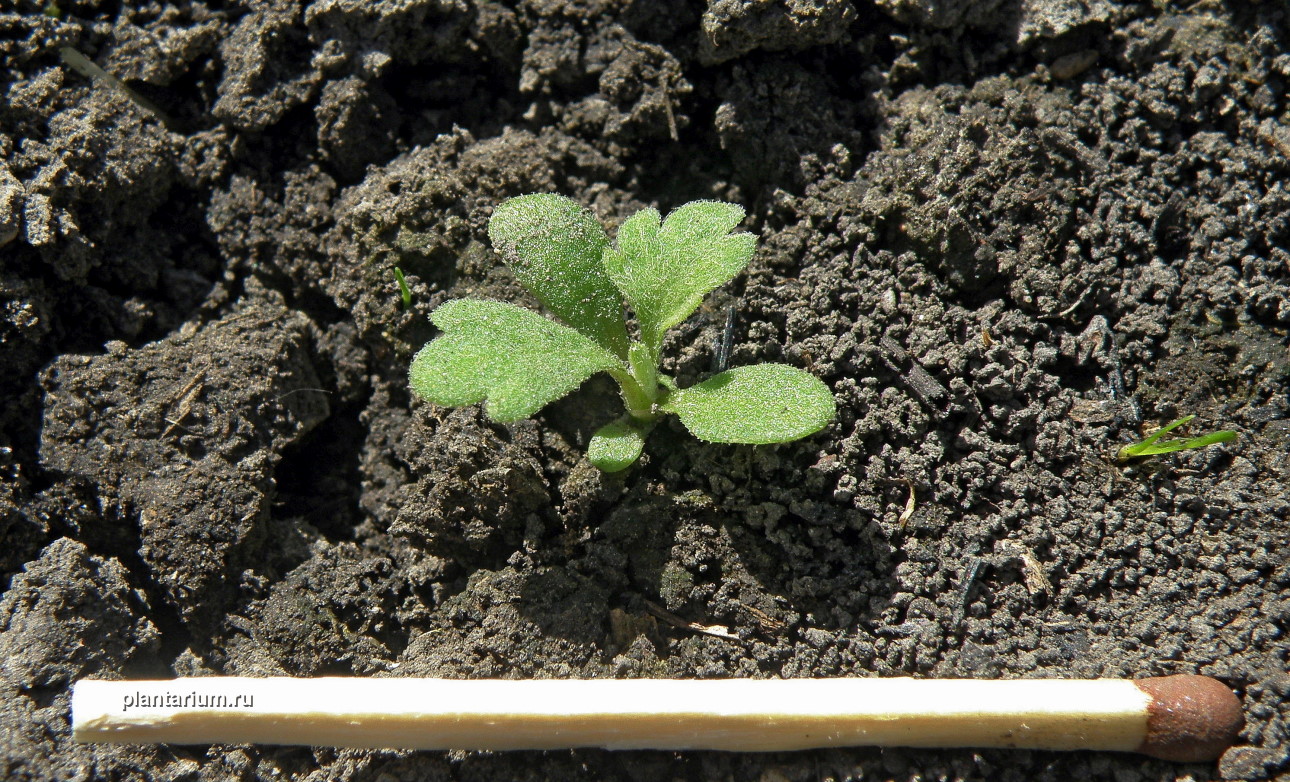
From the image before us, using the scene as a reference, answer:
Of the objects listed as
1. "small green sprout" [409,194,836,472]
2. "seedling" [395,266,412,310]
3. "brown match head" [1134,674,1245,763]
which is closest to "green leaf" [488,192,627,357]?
"small green sprout" [409,194,836,472]

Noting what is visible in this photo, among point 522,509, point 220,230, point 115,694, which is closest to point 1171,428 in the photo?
point 522,509

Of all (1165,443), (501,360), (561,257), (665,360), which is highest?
(561,257)

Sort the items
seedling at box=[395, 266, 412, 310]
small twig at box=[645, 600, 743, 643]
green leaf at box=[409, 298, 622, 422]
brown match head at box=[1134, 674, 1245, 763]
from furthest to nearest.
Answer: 1. seedling at box=[395, 266, 412, 310]
2. small twig at box=[645, 600, 743, 643]
3. green leaf at box=[409, 298, 622, 422]
4. brown match head at box=[1134, 674, 1245, 763]

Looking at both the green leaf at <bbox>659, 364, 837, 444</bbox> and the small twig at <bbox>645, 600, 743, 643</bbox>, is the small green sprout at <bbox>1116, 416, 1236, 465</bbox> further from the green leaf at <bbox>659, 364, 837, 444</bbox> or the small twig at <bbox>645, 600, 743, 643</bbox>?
the small twig at <bbox>645, 600, 743, 643</bbox>

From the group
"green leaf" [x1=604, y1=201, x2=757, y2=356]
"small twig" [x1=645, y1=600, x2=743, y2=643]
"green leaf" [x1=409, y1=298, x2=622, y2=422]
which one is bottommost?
"small twig" [x1=645, y1=600, x2=743, y2=643]

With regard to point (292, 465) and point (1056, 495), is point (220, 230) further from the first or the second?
point (1056, 495)

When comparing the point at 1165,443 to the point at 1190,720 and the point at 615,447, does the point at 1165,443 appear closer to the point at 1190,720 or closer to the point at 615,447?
the point at 1190,720

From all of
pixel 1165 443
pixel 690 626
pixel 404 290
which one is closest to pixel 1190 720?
pixel 1165 443
